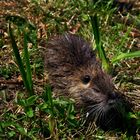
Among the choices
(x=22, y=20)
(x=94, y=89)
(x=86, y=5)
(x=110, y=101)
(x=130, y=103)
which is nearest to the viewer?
(x=110, y=101)

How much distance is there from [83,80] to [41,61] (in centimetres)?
73

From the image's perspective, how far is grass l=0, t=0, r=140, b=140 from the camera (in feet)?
12.8

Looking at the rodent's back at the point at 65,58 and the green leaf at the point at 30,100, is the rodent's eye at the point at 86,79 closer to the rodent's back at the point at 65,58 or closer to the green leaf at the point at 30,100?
the rodent's back at the point at 65,58

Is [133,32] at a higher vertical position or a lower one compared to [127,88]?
higher

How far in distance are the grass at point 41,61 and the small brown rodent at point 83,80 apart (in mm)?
127

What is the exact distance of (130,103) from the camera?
458cm

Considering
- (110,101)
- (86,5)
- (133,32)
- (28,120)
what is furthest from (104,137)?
(86,5)

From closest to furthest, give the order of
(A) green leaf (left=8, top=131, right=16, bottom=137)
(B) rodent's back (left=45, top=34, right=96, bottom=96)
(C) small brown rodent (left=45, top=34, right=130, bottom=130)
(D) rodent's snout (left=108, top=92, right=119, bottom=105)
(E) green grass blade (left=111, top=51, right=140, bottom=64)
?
1. (A) green leaf (left=8, top=131, right=16, bottom=137)
2. (D) rodent's snout (left=108, top=92, right=119, bottom=105)
3. (C) small brown rodent (left=45, top=34, right=130, bottom=130)
4. (E) green grass blade (left=111, top=51, right=140, bottom=64)
5. (B) rodent's back (left=45, top=34, right=96, bottom=96)

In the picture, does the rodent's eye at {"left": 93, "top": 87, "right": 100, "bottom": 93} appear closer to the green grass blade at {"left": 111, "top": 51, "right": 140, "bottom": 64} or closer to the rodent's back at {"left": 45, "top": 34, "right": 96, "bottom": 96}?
the rodent's back at {"left": 45, "top": 34, "right": 96, "bottom": 96}

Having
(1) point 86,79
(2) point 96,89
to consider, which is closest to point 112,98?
(2) point 96,89

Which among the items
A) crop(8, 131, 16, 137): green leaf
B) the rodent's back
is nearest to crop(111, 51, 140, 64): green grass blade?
the rodent's back

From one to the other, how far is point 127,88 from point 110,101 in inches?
32.9

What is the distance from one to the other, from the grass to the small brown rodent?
0.42 feet

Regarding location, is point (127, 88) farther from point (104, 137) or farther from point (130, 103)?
point (104, 137)
